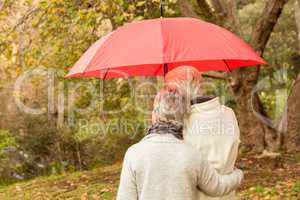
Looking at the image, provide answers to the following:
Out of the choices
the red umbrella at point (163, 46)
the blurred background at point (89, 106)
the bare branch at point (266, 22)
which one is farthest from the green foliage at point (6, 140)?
the red umbrella at point (163, 46)

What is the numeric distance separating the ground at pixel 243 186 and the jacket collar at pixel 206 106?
13.9 feet

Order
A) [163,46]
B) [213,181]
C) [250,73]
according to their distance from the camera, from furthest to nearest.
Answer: [250,73] < [163,46] < [213,181]

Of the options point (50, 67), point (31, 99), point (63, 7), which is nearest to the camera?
A: point (63, 7)

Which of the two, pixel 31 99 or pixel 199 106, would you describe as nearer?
pixel 199 106

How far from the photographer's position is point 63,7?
9.17 m

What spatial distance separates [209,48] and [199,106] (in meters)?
1.37

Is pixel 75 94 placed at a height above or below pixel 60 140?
above

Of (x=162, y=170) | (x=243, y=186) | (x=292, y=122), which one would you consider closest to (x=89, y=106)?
(x=292, y=122)

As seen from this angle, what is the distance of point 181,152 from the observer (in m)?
2.99

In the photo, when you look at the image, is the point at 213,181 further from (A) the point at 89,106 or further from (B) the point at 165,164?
(A) the point at 89,106

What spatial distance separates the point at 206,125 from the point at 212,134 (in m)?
0.06

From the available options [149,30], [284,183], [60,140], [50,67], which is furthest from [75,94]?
[149,30]

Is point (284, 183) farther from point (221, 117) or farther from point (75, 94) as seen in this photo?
point (75, 94)

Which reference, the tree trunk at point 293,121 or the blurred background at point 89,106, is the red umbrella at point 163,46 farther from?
the tree trunk at point 293,121
